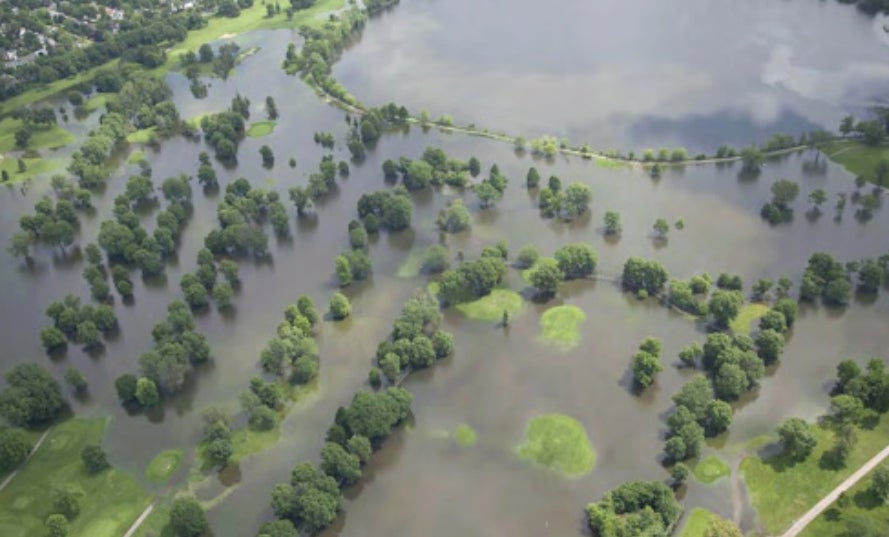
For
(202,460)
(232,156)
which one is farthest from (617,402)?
(232,156)

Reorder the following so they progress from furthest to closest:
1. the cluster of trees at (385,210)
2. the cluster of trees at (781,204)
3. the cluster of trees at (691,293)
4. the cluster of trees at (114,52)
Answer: the cluster of trees at (114,52) < the cluster of trees at (385,210) < the cluster of trees at (781,204) < the cluster of trees at (691,293)

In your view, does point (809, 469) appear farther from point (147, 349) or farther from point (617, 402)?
point (147, 349)

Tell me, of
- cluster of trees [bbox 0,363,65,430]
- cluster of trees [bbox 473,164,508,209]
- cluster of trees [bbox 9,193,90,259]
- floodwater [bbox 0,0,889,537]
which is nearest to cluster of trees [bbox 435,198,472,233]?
floodwater [bbox 0,0,889,537]

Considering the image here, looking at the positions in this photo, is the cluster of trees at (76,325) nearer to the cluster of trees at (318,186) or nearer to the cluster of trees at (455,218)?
the cluster of trees at (318,186)

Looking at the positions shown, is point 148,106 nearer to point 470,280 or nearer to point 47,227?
point 47,227

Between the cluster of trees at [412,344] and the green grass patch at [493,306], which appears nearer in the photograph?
the cluster of trees at [412,344]

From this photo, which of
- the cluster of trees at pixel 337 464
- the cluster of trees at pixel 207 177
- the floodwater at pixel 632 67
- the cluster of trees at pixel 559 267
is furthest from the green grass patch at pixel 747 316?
the cluster of trees at pixel 207 177
